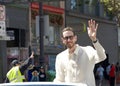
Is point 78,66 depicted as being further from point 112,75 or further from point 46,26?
point 112,75

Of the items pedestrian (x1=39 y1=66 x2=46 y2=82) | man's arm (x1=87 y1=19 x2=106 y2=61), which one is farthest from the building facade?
man's arm (x1=87 y1=19 x2=106 y2=61)

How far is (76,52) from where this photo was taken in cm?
651

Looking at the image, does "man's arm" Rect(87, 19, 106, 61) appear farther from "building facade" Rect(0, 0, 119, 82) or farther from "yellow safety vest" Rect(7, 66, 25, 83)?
"building facade" Rect(0, 0, 119, 82)

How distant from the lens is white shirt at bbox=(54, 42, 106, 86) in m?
6.43

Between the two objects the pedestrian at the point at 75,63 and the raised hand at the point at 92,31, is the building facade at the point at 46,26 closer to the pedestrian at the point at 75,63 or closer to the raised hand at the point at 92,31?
the pedestrian at the point at 75,63

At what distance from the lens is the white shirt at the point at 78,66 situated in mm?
6434

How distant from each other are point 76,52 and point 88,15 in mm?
32906

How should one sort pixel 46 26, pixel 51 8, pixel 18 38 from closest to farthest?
pixel 46 26, pixel 18 38, pixel 51 8

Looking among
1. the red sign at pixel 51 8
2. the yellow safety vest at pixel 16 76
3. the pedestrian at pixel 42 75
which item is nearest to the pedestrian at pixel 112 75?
the red sign at pixel 51 8

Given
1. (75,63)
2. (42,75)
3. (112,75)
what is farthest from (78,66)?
(112,75)

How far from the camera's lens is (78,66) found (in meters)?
6.50

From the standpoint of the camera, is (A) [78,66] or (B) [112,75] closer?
(A) [78,66]

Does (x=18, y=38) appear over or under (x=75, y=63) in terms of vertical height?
under

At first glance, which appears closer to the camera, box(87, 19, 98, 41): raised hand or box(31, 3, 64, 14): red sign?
box(87, 19, 98, 41): raised hand
